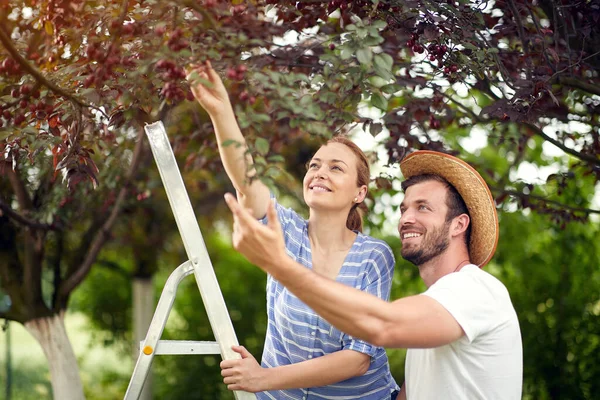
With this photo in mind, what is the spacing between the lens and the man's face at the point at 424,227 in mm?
2260

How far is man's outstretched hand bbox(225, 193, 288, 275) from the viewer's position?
5.48 feet

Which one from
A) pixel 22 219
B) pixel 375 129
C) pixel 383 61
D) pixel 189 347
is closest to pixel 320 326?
pixel 189 347

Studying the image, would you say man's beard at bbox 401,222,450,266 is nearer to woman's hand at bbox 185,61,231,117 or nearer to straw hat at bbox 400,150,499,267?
straw hat at bbox 400,150,499,267

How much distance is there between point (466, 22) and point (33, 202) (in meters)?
2.61

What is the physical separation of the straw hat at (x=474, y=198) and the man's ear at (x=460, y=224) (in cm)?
3

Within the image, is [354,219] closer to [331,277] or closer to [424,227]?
[331,277]

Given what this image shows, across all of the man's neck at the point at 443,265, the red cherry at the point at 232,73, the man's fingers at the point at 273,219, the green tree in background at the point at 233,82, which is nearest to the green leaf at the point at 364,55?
the green tree in background at the point at 233,82

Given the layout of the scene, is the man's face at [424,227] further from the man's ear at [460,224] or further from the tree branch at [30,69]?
the tree branch at [30,69]

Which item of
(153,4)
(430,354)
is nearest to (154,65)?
(153,4)

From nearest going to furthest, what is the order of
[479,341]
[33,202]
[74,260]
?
[479,341] < [33,202] < [74,260]

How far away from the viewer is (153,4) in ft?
6.72

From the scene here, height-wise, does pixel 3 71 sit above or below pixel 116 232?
above

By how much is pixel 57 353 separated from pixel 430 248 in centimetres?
238

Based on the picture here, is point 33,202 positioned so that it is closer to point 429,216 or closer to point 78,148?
point 78,148
